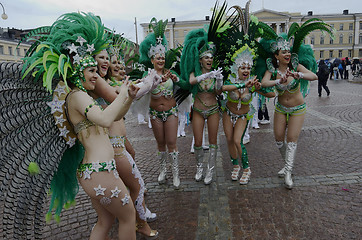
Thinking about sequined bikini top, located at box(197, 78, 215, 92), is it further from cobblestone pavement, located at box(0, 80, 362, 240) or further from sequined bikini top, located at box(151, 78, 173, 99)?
cobblestone pavement, located at box(0, 80, 362, 240)

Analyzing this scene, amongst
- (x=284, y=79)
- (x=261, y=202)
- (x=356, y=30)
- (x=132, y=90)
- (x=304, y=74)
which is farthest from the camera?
(x=356, y=30)

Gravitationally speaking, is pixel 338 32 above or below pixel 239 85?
above

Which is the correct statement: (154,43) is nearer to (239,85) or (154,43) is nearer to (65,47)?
(239,85)

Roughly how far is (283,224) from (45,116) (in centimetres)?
276

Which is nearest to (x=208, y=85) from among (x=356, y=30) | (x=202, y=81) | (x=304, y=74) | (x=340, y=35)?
(x=202, y=81)

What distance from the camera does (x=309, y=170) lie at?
450 centimetres

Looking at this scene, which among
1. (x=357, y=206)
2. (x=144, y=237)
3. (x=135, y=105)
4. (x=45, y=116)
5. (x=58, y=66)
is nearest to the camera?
(x=58, y=66)

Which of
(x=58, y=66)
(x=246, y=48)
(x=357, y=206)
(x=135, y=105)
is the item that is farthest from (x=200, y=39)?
(x=357, y=206)

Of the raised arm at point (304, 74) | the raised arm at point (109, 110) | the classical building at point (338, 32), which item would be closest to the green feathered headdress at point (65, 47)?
the raised arm at point (109, 110)

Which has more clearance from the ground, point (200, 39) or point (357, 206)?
point (200, 39)

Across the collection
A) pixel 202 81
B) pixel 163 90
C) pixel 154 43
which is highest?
pixel 154 43

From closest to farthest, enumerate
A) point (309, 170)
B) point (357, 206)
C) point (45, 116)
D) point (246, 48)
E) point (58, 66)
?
point (58, 66) < point (45, 116) < point (357, 206) < point (246, 48) < point (309, 170)

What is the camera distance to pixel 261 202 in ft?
11.6

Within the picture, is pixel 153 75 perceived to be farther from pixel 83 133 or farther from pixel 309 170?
pixel 309 170
